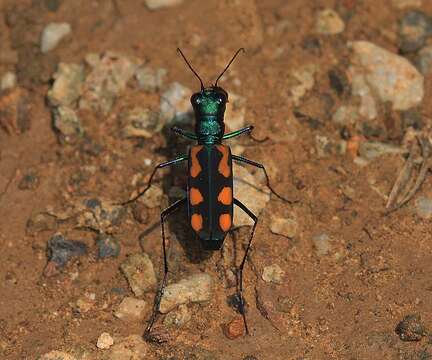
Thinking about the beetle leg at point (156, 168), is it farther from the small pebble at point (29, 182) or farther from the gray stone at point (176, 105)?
the small pebble at point (29, 182)

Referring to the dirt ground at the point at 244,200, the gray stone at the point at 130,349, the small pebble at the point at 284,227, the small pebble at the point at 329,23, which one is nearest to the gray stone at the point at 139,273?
the dirt ground at the point at 244,200

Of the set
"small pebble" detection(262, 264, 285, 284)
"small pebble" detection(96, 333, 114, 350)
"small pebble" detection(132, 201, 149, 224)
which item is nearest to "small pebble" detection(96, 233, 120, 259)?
"small pebble" detection(132, 201, 149, 224)

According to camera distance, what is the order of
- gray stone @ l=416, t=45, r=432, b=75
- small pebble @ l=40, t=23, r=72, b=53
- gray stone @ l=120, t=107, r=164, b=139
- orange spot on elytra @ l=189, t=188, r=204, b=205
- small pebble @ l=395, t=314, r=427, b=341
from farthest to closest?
small pebble @ l=40, t=23, r=72, b=53 < gray stone @ l=416, t=45, r=432, b=75 < gray stone @ l=120, t=107, r=164, b=139 < orange spot on elytra @ l=189, t=188, r=204, b=205 < small pebble @ l=395, t=314, r=427, b=341

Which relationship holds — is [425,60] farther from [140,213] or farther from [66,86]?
[66,86]

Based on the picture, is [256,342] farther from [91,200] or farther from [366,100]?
[366,100]

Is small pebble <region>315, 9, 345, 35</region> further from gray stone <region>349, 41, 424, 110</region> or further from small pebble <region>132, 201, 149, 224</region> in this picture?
small pebble <region>132, 201, 149, 224</region>
